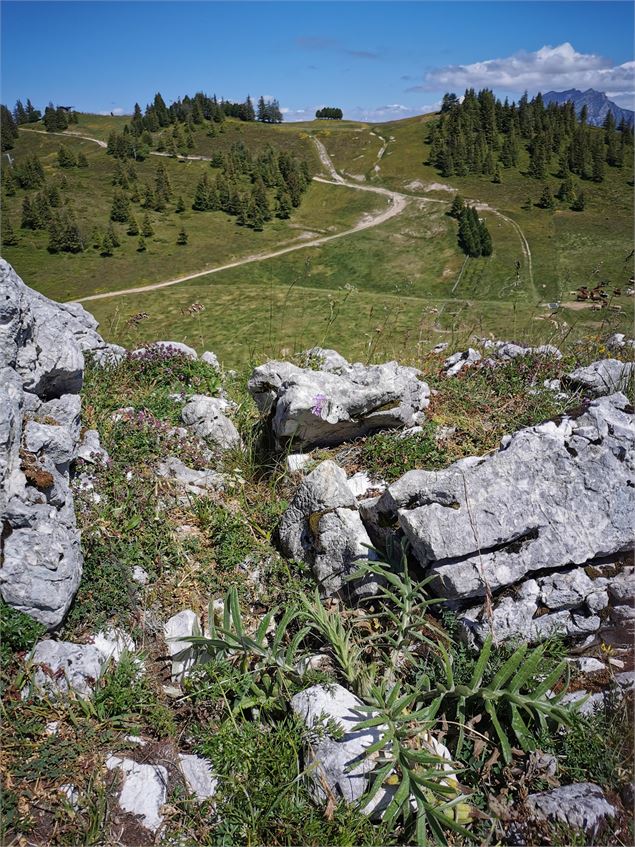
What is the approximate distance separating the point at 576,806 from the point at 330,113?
185440mm

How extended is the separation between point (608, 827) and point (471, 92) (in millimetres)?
139660

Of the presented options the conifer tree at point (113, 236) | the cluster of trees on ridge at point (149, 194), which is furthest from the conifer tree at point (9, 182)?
the conifer tree at point (113, 236)

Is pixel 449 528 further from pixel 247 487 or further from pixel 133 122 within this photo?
pixel 133 122

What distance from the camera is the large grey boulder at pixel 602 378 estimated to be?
287 inches

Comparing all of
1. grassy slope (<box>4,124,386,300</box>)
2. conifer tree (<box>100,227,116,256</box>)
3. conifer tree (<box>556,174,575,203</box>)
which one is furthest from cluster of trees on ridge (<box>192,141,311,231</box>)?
conifer tree (<box>556,174,575,203</box>)

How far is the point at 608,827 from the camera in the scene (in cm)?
343

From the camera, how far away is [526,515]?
5.05m

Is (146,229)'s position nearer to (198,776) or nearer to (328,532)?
(328,532)

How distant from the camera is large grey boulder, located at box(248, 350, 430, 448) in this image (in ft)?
22.3

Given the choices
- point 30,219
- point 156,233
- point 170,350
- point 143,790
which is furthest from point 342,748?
point 30,219

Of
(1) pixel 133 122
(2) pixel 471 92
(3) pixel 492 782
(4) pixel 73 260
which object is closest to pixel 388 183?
(2) pixel 471 92

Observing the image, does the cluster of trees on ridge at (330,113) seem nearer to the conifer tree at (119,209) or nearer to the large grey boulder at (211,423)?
the conifer tree at (119,209)

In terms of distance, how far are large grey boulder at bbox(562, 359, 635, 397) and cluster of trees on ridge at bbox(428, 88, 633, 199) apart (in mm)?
100879

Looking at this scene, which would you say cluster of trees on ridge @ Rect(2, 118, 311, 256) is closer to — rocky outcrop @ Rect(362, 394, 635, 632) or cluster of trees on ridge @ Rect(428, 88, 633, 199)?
cluster of trees on ridge @ Rect(428, 88, 633, 199)
